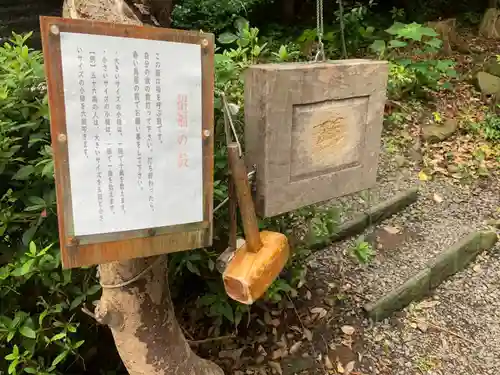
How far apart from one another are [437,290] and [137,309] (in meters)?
2.67

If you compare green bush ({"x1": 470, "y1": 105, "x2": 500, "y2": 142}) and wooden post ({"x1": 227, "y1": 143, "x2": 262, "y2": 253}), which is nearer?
wooden post ({"x1": 227, "y1": 143, "x2": 262, "y2": 253})

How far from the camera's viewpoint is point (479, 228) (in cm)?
437

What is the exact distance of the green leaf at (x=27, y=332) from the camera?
2051 mm

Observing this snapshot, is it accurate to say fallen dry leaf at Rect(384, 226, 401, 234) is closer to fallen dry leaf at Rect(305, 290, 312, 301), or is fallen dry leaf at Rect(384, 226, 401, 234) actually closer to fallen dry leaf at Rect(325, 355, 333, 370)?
fallen dry leaf at Rect(305, 290, 312, 301)

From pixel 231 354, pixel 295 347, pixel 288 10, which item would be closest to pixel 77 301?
pixel 231 354

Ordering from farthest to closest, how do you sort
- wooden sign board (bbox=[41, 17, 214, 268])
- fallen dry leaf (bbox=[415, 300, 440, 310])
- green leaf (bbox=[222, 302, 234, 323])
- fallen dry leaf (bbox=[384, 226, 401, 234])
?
fallen dry leaf (bbox=[384, 226, 401, 234]) → fallen dry leaf (bbox=[415, 300, 440, 310]) → green leaf (bbox=[222, 302, 234, 323]) → wooden sign board (bbox=[41, 17, 214, 268])

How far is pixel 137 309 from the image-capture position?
2.04 meters

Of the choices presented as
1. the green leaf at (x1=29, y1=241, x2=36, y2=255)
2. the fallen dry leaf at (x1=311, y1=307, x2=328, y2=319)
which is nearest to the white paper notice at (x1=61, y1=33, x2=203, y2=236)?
the green leaf at (x1=29, y1=241, x2=36, y2=255)

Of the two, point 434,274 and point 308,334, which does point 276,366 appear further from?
point 434,274

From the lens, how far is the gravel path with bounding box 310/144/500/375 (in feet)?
10.5

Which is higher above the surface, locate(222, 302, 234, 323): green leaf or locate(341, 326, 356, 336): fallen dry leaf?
locate(222, 302, 234, 323): green leaf

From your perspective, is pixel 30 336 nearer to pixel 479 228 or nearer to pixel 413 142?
pixel 479 228

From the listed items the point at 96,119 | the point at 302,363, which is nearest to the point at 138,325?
the point at 96,119

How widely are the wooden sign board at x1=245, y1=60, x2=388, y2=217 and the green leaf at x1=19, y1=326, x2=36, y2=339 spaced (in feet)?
3.62
